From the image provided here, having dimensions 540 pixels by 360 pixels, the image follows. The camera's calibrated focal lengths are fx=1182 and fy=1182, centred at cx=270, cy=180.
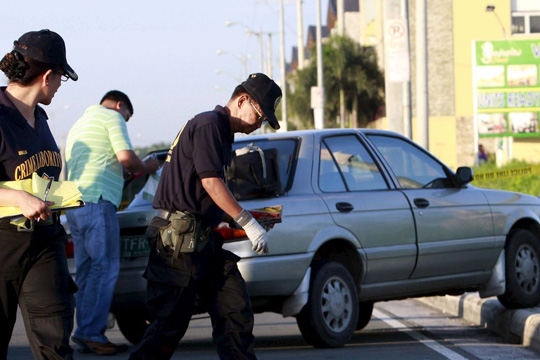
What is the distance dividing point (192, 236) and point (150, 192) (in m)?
3.11

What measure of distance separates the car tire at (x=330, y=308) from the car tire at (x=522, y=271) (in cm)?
181

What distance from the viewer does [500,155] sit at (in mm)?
42406

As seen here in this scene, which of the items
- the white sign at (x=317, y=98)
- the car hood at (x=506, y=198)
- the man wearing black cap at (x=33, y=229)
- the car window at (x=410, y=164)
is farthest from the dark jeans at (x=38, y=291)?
the white sign at (x=317, y=98)

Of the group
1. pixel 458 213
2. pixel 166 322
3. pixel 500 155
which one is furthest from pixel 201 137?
pixel 500 155

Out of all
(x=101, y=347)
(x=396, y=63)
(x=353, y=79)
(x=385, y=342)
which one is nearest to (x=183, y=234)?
(x=101, y=347)

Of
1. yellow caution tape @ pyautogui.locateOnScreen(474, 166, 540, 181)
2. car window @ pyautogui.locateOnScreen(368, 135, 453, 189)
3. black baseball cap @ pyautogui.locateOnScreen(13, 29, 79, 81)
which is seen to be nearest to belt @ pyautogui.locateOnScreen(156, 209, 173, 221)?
black baseball cap @ pyautogui.locateOnScreen(13, 29, 79, 81)

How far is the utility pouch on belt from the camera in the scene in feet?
20.1

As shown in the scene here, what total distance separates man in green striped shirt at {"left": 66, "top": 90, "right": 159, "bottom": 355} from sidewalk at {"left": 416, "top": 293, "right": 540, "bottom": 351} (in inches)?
122

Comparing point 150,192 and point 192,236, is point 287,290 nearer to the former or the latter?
point 150,192

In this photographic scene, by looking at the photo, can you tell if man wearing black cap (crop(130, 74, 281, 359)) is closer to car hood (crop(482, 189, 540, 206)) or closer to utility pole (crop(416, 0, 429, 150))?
car hood (crop(482, 189, 540, 206))

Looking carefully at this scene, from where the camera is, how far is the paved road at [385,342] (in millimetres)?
8578

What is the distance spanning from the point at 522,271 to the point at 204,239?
15.6 feet

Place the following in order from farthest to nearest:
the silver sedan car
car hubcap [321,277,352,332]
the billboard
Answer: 1. the billboard
2. car hubcap [321,277,352,332]
3. the silver sedan car

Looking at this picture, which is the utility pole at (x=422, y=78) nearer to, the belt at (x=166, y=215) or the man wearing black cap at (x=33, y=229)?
the belt at (x=166, y=215)
